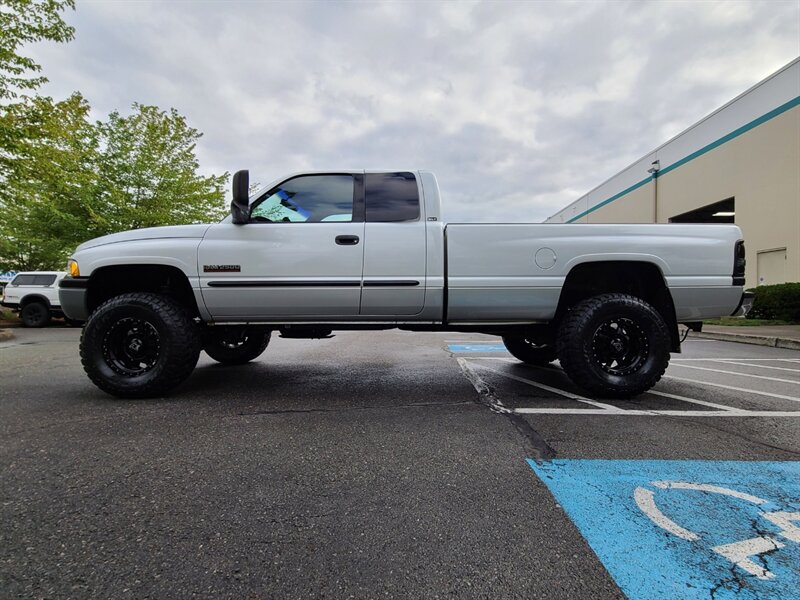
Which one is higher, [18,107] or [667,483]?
[18,107]

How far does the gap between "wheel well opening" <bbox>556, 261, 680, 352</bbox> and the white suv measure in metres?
16.1

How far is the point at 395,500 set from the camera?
188 centimetres

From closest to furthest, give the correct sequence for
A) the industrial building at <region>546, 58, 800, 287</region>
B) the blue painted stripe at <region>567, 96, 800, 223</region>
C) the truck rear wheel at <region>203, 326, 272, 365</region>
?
the truck rear wheel at <region>203, 326, 272, 365</region>
the industrial building at <region>546, 58, 800, 287</region>
the blue painted stripe at <region>567, 96, 800, 223</region>

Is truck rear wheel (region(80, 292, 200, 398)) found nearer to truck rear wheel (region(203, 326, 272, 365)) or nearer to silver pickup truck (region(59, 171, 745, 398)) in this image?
silver pickup truck (region(59, 171, 745, 398))

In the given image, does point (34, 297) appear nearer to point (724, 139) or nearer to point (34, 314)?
point (34, 314)

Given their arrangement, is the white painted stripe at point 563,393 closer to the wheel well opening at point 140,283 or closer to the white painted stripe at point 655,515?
the white painted stripe at point 655,515

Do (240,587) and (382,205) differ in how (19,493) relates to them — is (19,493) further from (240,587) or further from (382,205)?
(382,205)

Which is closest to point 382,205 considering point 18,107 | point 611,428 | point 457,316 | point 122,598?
point 457,316

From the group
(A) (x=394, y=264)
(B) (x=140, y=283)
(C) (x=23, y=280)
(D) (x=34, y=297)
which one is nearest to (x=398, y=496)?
(A) (x=394, y=264)

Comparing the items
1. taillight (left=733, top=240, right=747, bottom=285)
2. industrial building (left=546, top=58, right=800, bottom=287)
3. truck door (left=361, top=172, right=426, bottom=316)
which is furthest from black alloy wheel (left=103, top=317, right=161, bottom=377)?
industrial building (left=546, top=58, right=800, bottom=287)

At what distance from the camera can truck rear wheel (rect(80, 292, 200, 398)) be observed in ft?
11.7

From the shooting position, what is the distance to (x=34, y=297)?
44.3 feet

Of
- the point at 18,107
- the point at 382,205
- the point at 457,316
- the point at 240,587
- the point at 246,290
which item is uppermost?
the point at 18,107

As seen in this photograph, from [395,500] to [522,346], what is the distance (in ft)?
13.2
